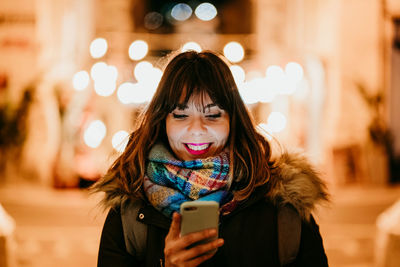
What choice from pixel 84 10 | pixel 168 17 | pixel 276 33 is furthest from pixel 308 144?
pixel 168 17

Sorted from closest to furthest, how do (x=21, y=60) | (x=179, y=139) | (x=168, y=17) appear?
1. (x=179, y=139)
2. (x=21, y=60)
3. (x=168, y=17)

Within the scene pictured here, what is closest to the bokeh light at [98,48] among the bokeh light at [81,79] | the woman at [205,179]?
the bokeh light at [81,79]

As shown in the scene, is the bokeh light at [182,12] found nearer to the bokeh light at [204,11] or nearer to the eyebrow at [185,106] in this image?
the bokeh light at [204,11]

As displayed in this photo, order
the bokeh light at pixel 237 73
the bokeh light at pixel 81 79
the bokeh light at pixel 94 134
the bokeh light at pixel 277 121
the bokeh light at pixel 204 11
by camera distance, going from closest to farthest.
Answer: the bokeh light at pixel 237 73, the bokeh light at pixel 81 79, the bokeh light at pixel 277 121, the bokeh light at pixel 94 134, the bokeh light at pixel 204 11

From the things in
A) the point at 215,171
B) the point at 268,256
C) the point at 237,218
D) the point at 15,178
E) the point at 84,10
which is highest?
the point at 84,10

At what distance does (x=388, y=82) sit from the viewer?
36.9 feet

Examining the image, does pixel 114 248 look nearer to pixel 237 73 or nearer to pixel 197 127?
pixel 197 127

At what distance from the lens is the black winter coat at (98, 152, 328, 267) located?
1856 mm

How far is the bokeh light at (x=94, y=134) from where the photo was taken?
413 inches

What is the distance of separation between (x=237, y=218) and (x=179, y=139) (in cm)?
39

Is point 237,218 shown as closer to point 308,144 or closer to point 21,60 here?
point 308,144

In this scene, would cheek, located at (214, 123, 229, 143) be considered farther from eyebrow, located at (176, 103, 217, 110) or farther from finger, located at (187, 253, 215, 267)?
finger, located at (187, 253, 215, 267)

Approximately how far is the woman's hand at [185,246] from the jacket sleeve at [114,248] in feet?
0.93

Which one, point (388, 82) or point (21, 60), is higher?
point (21, 60)
